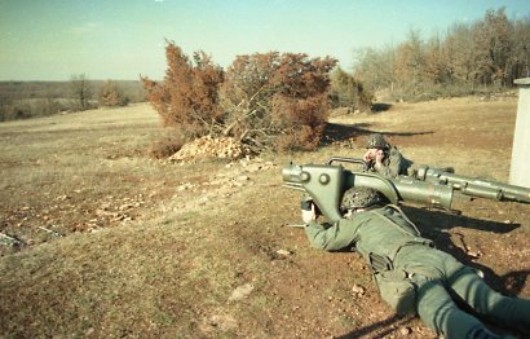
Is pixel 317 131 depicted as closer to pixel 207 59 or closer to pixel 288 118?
pixel 288 118

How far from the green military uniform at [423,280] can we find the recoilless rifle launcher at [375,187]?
317mm

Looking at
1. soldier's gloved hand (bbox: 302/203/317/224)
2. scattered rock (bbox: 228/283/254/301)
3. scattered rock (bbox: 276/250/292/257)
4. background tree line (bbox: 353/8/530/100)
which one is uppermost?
background tree line (bbox: 353/8/530/100)

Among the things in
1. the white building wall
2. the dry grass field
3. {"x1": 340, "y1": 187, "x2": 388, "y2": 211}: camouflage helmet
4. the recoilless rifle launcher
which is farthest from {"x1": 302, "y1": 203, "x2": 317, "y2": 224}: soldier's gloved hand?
the white building wall

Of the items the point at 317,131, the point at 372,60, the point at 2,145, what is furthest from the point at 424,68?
the point at 2,145

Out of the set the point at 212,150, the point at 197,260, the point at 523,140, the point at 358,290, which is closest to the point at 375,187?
the point at 358,290

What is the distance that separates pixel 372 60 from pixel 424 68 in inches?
671

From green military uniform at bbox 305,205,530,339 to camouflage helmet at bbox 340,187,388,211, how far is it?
0.15m

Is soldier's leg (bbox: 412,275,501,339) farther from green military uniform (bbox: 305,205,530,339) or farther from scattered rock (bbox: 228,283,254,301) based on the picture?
scattered rock (bbox: 228,283,254,301)

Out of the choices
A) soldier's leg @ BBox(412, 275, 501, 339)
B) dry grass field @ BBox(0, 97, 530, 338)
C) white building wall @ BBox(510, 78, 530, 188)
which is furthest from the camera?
white building wall @ BBox(510, 78, 530, 188)

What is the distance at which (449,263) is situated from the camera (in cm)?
418

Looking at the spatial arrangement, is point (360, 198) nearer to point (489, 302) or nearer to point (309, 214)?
point (309, 214)

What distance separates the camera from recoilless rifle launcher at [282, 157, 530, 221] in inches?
213

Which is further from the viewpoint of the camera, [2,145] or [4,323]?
[2,145]

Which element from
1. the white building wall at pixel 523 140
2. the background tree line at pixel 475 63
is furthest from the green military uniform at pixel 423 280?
the background tree line at pixel 475 63
